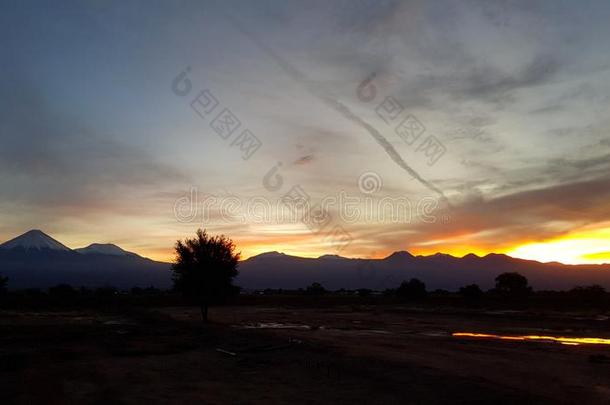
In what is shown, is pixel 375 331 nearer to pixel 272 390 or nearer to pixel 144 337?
pixel 144 337

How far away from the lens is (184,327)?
35438 millimetres

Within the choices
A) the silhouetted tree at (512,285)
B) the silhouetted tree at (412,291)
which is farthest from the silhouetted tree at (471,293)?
the silhouetted tree at (512,285)

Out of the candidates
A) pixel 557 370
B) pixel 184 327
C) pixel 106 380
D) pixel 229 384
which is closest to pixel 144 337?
pixel 184 327

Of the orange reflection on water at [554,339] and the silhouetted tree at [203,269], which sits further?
the silhouetted tree at [203,269]

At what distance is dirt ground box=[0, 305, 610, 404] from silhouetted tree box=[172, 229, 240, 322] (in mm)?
14520

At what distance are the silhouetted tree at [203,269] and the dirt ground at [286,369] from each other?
47.6ft

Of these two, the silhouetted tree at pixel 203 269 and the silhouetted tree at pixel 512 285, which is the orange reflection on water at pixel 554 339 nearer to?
the silhouetted tree at pixel 203 269

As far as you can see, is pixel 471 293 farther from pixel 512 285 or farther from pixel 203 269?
pixel 203 269

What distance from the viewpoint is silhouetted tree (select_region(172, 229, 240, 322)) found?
46469 mm

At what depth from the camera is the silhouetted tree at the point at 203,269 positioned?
46469 mm

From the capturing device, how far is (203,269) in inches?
1834

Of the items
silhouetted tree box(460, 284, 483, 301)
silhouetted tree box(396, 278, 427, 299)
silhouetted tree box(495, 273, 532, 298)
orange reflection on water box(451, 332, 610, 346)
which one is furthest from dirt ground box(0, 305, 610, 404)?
silhouetted tree box(495, 273, 532, 298)

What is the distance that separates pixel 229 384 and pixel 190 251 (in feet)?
104

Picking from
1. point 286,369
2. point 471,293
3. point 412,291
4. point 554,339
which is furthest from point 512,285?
point 286,369
